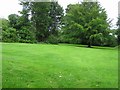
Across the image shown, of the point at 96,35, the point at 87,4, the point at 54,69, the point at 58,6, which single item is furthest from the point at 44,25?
the point at 54,69

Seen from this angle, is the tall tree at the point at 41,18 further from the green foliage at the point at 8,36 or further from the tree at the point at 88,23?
the tree at the point at 88,23

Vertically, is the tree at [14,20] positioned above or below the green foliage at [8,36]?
above

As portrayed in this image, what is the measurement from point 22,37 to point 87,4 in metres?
7.54

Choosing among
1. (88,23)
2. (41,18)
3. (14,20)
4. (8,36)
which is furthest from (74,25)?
(14,20)

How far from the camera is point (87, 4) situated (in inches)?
954

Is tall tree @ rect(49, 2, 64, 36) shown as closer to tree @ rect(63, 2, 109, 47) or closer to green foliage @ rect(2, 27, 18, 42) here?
tree @ rect(63, 2, 109, 47)

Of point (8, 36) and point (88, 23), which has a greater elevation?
point (88, 23)

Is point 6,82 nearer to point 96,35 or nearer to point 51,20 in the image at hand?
point 96,35

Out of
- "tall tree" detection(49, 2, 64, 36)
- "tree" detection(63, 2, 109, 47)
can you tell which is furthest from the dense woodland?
"tall tree" detection(49, 2, 64, 36)

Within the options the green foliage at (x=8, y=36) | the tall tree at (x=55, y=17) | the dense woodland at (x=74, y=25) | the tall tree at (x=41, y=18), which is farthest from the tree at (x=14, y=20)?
the tall tree at (x=55, y=17)

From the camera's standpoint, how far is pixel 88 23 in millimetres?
23219

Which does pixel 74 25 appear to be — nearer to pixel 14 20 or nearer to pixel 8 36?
pixel 8 36

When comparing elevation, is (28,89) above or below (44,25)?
below

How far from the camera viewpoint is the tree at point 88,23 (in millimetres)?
22797
